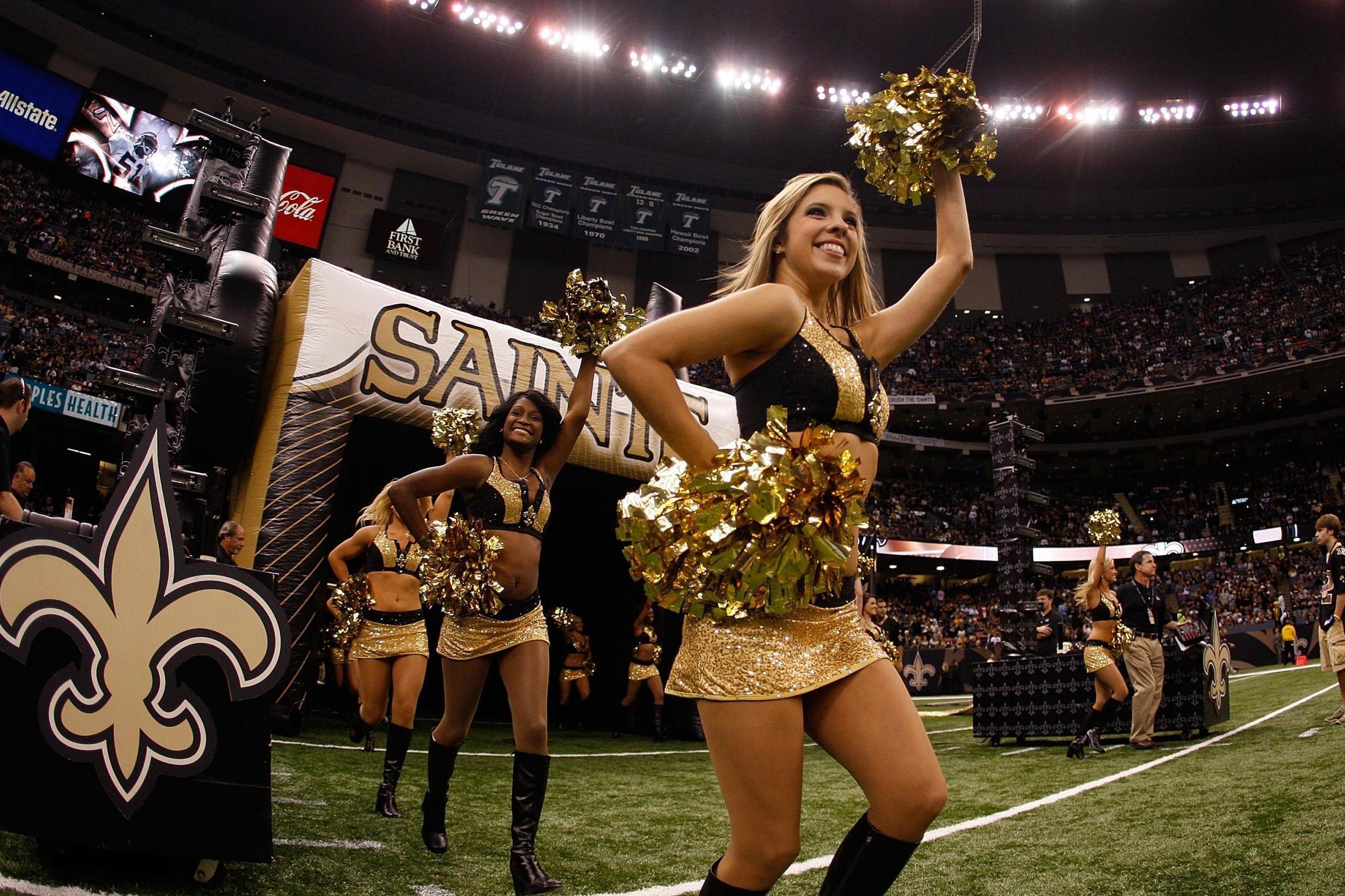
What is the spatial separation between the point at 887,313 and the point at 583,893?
96.4 inches

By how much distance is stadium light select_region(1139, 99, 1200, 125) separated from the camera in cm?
2836

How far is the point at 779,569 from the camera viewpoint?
A: 1532 millimetres

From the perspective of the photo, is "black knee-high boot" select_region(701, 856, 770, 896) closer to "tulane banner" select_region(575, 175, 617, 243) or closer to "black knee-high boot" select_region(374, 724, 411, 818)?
"black knee-high boot" select_region(374, 724, 411, 818)

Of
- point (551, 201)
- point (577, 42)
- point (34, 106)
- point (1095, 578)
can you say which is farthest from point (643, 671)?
point (34, 106)

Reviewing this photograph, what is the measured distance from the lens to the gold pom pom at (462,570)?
12.0 feet

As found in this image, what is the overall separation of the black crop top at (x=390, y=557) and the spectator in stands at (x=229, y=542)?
162 centimetres

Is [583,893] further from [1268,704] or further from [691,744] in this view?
[1268,704]

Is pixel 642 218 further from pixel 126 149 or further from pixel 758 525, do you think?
pixel 758 525

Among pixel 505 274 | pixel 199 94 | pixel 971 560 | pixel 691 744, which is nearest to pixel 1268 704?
pixel 691 744

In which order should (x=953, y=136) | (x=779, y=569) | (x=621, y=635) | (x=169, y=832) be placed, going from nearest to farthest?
(x=779, y=569) → (x=953, y=136) → (x=169, y=832) → (x=621, y=635)

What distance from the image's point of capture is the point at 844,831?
4492 mm

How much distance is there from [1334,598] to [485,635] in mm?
7531

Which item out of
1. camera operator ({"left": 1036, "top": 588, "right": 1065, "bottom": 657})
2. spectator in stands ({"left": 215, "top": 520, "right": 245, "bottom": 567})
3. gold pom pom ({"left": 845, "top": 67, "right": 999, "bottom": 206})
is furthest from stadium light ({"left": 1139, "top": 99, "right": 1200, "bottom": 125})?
gold pom pom ({"left": 845, "top": 67, "right": 999, "bottom": 206})

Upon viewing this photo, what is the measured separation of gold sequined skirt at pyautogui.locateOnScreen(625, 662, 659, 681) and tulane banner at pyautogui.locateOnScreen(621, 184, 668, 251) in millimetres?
20459
